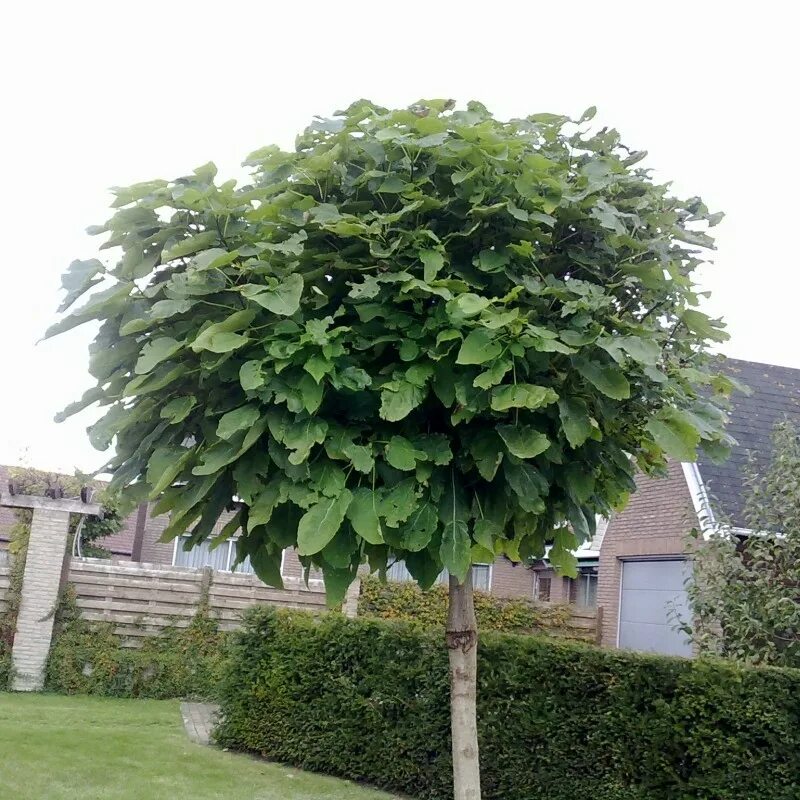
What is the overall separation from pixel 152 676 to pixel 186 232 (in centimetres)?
1003

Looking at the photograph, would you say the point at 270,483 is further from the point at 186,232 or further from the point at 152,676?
the point at 152,676

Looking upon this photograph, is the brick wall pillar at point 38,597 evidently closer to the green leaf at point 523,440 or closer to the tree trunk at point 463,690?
the tree trunk at point 463,690

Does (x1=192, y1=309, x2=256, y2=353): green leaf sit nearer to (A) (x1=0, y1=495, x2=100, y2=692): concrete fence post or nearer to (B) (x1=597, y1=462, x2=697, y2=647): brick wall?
(A) (x1=0, y1=495, x2=100, y2=692): concrete fence post

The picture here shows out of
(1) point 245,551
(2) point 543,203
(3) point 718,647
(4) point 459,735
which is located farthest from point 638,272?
(3) point 718,647

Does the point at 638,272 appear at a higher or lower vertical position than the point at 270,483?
higher

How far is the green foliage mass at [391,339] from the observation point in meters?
2.79

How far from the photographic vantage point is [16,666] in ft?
37.5

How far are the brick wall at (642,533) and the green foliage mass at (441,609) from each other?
65 centimetres

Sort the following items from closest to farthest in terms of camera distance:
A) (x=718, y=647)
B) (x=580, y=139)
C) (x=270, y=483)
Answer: (x=270, y=483)
(x=580, y=139)
(x=718, y=647)

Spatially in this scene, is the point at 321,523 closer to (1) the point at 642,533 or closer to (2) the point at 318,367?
(2) the point at 318,367

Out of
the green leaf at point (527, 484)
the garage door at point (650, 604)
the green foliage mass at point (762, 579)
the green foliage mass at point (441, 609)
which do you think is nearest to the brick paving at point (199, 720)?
the green foliage mass at point (441, 609)

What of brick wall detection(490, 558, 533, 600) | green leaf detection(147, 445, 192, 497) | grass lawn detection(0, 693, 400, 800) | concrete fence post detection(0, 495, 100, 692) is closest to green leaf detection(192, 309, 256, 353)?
green leaf detection(147, 445, 192, 497)

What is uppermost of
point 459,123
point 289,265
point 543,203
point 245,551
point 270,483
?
point 459,123

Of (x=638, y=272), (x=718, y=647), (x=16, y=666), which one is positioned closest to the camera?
(x=638, y=272)
